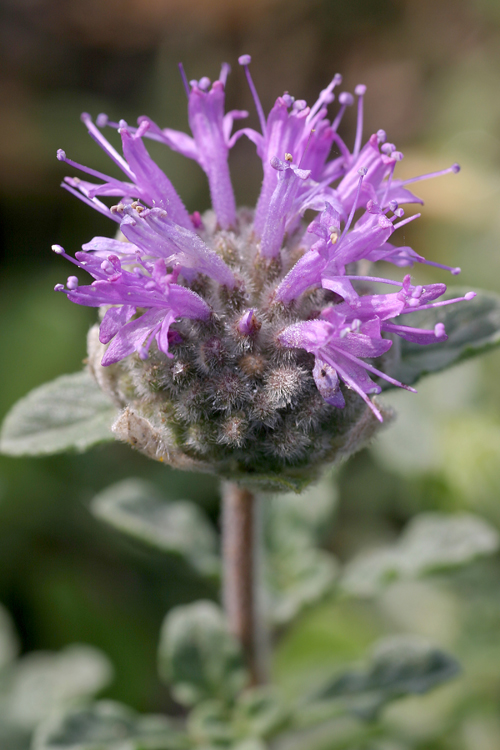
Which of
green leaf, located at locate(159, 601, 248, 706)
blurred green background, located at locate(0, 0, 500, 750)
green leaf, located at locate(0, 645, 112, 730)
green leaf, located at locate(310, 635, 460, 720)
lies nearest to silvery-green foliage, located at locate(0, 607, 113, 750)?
green leaf, located at locate(0, 645, 112, 730)

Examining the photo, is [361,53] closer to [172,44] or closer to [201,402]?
[172,44]

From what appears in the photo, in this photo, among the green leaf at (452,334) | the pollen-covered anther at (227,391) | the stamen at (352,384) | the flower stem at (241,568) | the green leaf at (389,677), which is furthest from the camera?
the green leaf at (389,677)

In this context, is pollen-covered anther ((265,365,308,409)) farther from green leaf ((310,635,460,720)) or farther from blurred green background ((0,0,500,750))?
blurred green background ((0,0,500,750))

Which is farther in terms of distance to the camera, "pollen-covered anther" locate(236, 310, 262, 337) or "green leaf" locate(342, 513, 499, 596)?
"green leaf" locate(342, 513, 499, 596)

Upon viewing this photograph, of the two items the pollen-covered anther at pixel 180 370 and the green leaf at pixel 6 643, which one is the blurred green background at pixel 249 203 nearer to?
the green leaf at pixel 6 643

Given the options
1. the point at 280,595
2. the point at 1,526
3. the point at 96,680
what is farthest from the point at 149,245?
the point at 1,526

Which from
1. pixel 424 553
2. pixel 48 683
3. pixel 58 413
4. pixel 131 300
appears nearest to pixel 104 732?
pixel 48 683

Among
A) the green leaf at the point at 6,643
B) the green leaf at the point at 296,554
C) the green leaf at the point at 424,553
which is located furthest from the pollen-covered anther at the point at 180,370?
the green leaf at the point at 6,643
